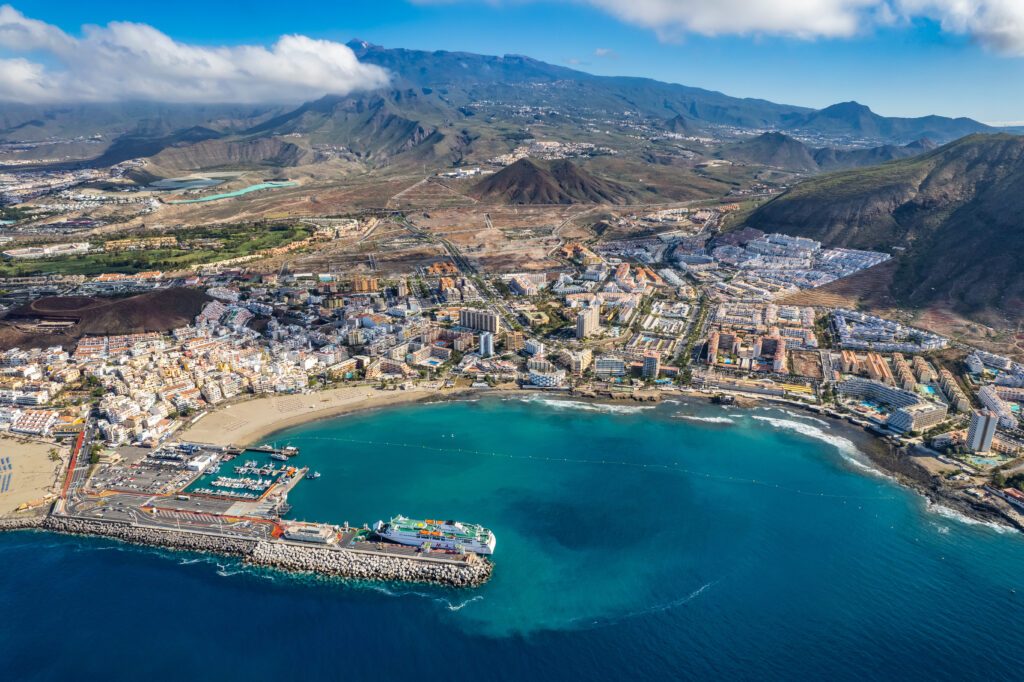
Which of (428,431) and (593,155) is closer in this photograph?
(428,431)

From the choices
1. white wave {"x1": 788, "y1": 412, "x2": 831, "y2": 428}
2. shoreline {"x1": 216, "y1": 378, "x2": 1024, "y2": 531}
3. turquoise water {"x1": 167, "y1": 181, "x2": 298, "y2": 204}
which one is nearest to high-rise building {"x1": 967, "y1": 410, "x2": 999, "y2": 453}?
shoreline {"x1": 216, "y1": 378, "x2": 1024, "y2": 531}

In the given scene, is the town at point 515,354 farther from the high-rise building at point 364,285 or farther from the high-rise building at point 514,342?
the high-rise building at point 364,285

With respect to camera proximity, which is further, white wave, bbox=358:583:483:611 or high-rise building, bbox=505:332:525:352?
high-rise building, bbox=505:332:525:352

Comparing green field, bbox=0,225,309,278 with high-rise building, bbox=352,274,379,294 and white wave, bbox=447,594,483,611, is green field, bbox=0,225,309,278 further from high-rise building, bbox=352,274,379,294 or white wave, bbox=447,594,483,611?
white wave, bbox=447,594,483,611

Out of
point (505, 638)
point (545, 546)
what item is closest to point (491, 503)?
point (545, 546)

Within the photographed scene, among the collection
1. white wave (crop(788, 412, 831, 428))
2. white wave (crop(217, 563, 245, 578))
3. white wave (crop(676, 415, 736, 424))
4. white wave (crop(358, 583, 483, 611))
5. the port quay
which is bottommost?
white wave (crop(217, 563, 245, 578))

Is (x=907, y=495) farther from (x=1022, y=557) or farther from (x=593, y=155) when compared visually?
(x=593, y=155)
